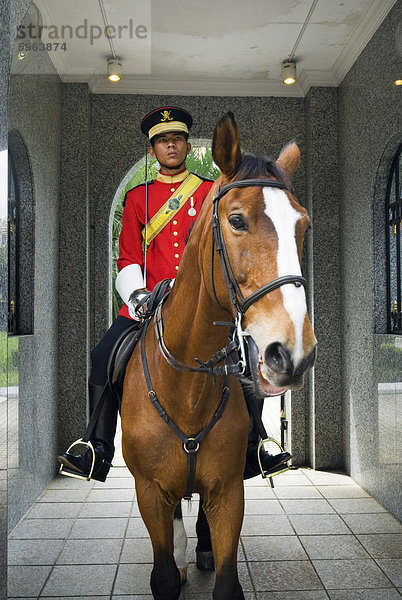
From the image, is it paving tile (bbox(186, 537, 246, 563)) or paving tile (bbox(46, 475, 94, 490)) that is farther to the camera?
paving tile (bbox(46, 475, 94, 490))

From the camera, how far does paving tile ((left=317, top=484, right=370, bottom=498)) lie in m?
5.13

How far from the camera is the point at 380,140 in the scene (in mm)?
4863

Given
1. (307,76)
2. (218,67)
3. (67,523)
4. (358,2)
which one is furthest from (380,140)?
(67,523)

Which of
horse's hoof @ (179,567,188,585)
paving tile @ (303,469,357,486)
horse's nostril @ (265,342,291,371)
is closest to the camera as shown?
horse's nostril @ (265,342,291,371)

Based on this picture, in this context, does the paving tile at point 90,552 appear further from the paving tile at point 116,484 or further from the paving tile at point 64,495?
the paving tile at point 116,484

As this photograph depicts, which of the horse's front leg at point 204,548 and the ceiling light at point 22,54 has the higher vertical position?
the ceiling light at point 22,54

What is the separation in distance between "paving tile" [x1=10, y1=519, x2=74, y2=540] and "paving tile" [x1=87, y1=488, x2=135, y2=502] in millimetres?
537

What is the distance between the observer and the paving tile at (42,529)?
4219 millimetres

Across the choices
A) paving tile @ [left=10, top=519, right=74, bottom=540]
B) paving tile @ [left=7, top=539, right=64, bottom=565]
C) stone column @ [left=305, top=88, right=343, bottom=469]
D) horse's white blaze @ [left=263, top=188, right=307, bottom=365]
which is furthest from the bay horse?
stone column @ [left=305, top=88, right=343, bottom=469]

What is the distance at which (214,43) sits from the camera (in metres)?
5.48

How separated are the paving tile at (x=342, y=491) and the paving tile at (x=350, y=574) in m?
1.36

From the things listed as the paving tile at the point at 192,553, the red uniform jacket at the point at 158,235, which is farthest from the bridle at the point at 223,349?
the paving tile at the point at 192,553

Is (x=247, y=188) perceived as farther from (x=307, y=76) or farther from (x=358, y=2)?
(x=307, y=76)

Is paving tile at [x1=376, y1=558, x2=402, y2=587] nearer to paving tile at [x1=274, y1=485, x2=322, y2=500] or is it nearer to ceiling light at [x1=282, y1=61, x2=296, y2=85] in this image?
paving tile at [x1=274, y1=485, x2=322, y2=500]
